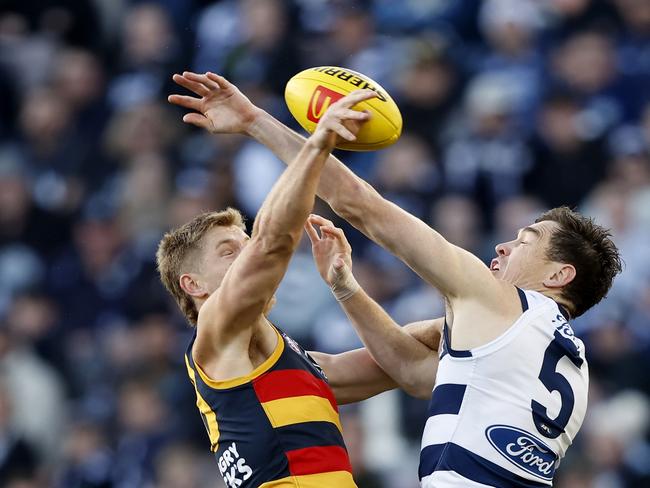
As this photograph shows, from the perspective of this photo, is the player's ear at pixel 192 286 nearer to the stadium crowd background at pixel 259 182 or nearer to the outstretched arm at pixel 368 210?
the outstretched arm at pixel 368 210

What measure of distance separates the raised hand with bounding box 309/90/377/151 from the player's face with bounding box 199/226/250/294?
0.89 m

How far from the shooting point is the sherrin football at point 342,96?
4875mm

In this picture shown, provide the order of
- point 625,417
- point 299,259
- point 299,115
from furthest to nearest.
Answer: point 299,259 < point 625,417 < point 299,115

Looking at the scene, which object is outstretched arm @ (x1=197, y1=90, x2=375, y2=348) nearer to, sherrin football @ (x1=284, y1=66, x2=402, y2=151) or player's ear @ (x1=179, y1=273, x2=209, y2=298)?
sherrin football @ (x1=284, y1=66, x2=402, y2=151)

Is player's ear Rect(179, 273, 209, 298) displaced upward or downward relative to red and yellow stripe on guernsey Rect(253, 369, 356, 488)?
upward

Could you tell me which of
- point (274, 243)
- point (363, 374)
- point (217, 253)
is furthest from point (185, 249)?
point (363, 374)

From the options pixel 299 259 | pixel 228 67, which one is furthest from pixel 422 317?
pixel 228 67

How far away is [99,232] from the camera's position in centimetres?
1034

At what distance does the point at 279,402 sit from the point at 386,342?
0.84 m

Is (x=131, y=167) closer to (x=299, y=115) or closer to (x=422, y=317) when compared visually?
(x=422, y=317)

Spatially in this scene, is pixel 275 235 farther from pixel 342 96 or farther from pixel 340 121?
pixel 342 96

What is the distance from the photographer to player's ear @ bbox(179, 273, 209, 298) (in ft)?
17.1

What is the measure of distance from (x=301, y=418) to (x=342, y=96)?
1342 millimetres

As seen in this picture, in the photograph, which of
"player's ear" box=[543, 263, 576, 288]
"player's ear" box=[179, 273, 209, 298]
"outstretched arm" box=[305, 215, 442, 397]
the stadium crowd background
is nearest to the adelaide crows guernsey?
"player's ear" box=[179, 273, 209, 298]
